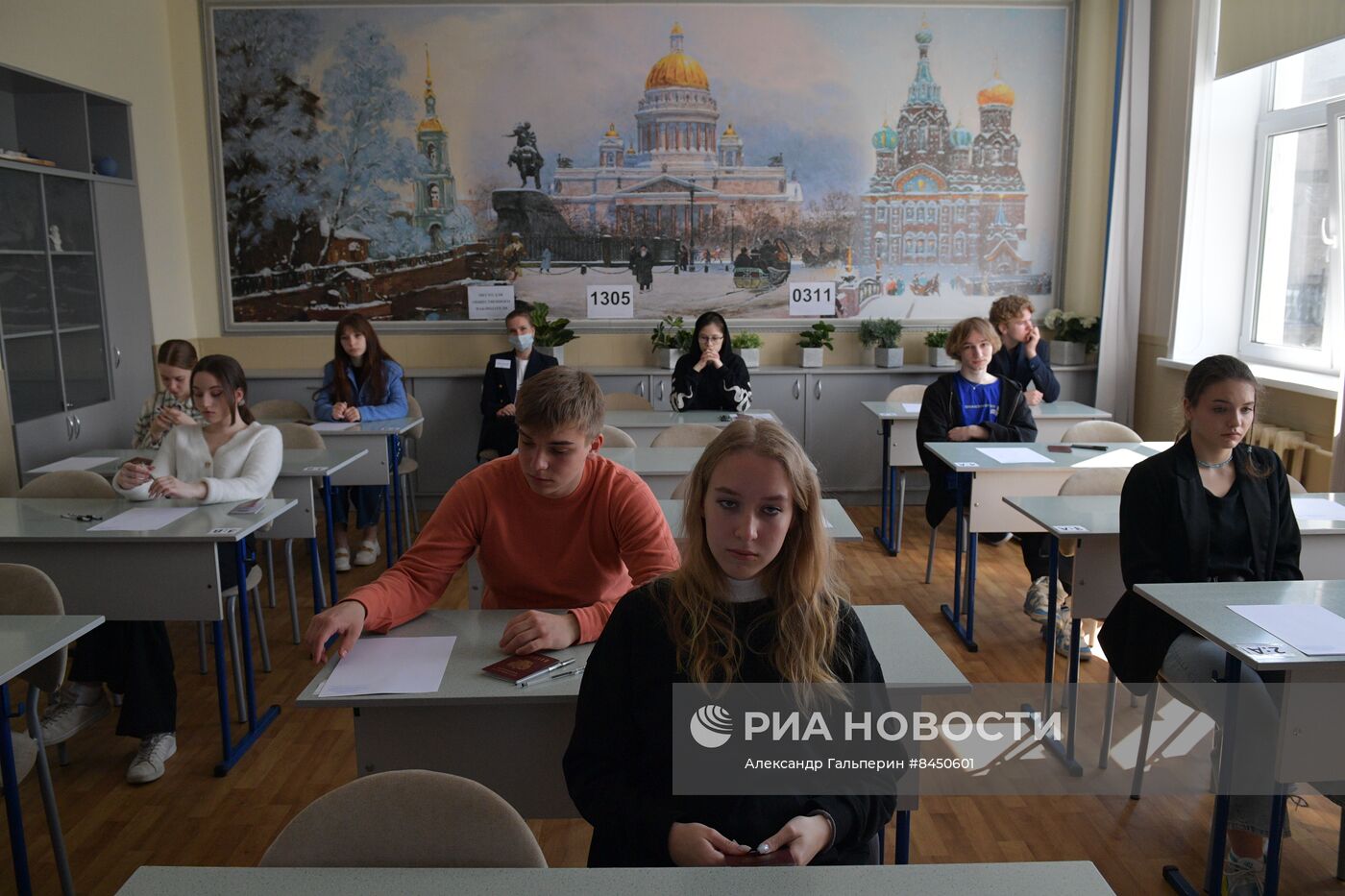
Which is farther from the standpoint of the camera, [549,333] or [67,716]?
[549,333]

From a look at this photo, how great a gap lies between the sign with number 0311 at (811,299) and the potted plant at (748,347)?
0.40 m

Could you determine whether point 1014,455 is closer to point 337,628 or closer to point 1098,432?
point 1098,432

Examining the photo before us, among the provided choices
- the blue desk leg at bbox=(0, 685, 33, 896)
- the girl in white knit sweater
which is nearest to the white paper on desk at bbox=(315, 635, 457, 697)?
the blue desk leg at bbox=(0, 685, 33, 896)

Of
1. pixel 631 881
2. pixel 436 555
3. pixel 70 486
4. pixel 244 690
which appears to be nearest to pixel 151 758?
pixel 244 690

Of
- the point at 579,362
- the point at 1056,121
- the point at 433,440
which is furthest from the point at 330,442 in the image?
the point at 1056,121

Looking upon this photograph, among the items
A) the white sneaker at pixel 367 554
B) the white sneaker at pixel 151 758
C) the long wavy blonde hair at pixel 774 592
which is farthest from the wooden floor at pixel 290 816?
the white sneaker at pixel 367 554

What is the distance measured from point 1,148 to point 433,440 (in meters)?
2.74

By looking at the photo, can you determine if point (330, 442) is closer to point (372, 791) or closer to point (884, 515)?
point (884, 515)

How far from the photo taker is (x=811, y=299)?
22.1 ft

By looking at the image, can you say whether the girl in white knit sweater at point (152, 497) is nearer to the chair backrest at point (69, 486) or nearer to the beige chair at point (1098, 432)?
the chair backrest at point (69, 486)

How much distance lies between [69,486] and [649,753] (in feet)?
9.56

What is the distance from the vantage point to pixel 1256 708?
2.34 meters

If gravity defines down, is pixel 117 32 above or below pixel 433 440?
above

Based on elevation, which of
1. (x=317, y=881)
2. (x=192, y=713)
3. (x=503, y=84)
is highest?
(x=503, y=84)
